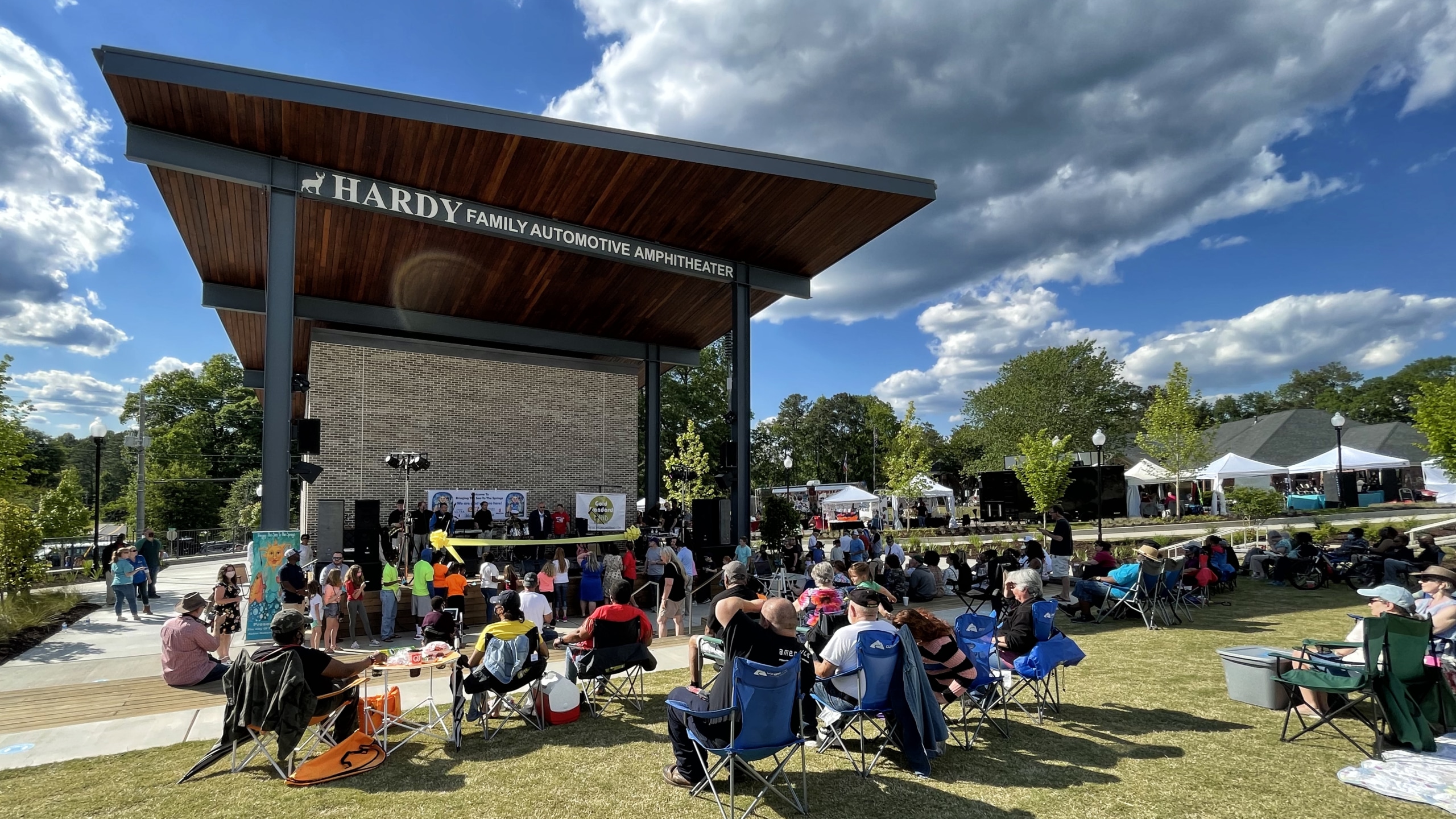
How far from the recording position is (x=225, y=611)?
27.1 feet

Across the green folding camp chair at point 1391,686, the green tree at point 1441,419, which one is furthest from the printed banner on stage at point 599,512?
the green tree at point 1441,419

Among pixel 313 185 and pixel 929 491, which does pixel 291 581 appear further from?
pixel 929 491

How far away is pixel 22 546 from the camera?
1146 centimetres

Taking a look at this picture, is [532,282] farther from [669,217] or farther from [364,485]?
[364,485]

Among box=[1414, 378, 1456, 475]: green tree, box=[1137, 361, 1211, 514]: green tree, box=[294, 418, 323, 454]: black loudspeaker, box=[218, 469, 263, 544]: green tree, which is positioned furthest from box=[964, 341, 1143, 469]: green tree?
box=[218, 469, 263, 544]: green tree

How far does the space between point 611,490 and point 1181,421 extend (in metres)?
24.6

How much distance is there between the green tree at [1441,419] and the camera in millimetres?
15438

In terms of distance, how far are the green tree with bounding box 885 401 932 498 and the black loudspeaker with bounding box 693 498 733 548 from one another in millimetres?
17504

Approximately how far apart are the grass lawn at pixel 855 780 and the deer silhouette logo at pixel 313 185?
7808 millimetres

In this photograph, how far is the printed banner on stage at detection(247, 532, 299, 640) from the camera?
890 centimetres

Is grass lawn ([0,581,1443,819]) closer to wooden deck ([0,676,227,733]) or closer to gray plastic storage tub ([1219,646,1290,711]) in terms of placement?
gray plastic storage tub ([1219,646,1290,711])

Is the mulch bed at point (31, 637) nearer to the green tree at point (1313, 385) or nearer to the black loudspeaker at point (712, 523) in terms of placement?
the black loudspeaker at point (712, 523)

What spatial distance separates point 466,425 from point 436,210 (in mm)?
8980

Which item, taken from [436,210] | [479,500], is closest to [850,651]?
[436,210]
